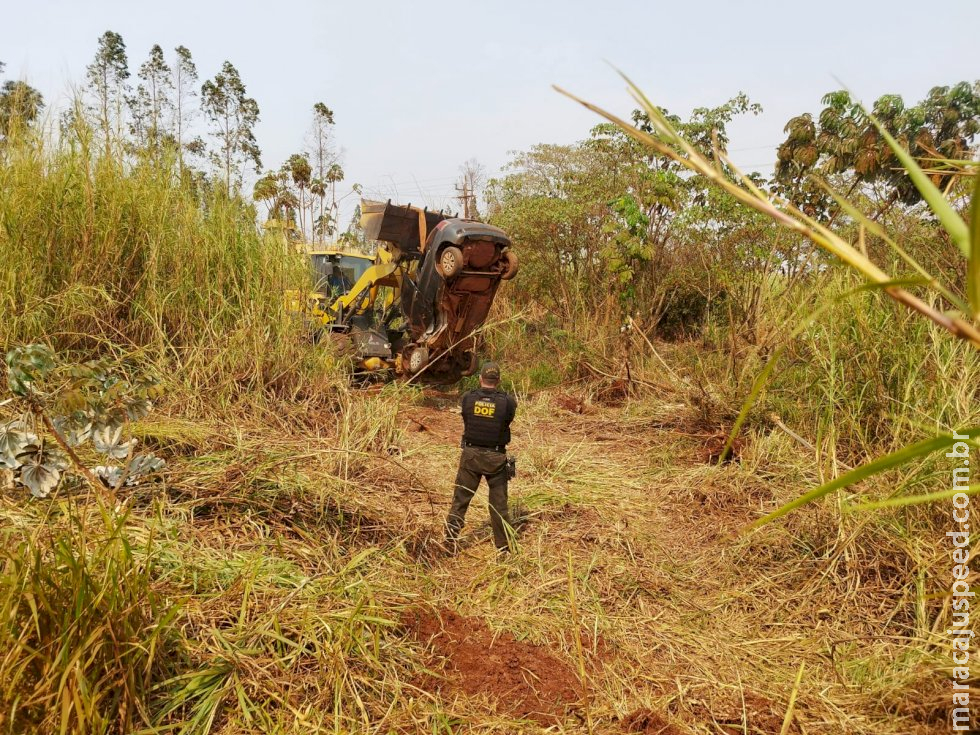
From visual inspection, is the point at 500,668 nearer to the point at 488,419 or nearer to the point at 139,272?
the point at 488,419

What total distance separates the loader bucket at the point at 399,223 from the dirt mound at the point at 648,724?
618cm

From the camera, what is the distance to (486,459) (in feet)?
13.9

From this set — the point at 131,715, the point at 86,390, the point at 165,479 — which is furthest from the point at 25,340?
the point at 131,715

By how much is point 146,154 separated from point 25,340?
178 cm

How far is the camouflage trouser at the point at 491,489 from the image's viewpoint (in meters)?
4.18

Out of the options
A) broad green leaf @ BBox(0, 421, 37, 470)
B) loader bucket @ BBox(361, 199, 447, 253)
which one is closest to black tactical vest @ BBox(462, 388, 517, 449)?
broad green leaf @ BBox(0, 421, 37, 470)

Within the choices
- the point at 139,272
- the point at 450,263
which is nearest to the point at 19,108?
the point at 139,272

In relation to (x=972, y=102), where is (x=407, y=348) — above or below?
below

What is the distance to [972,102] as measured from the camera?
8.55 m

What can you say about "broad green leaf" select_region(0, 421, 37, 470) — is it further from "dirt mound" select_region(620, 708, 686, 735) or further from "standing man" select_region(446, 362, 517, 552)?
"dirt mound" select_region(620, 708, 686, 735)

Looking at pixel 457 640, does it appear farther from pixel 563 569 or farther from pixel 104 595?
pixel 104 595

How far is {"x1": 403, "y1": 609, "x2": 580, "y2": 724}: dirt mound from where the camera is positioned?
102 inches

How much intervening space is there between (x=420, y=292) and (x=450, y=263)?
822 millimetres

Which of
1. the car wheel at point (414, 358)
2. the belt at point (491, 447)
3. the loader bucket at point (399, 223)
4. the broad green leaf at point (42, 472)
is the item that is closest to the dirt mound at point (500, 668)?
the belt at point (491, 447)
